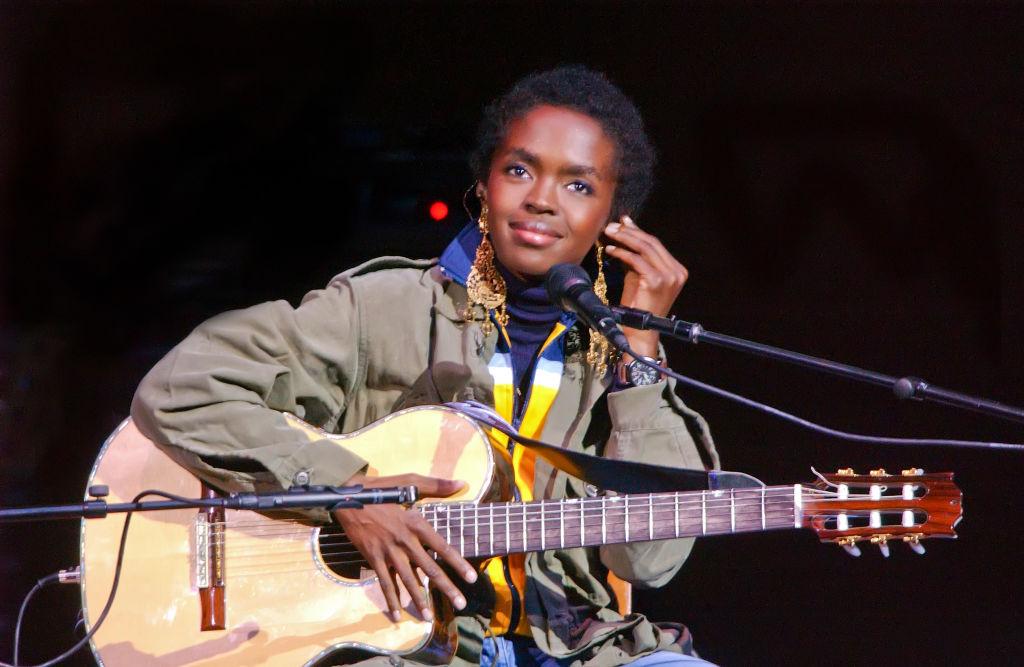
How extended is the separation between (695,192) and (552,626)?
1.59 metres

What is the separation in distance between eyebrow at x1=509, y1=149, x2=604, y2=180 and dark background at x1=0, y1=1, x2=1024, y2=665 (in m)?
0.54

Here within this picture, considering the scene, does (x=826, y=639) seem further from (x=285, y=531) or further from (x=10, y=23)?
(x=10, y=23)

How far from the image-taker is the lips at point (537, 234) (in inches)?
118

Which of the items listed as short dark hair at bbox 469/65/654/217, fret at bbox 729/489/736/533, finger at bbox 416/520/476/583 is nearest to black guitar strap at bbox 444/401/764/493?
fret at bbox 729/489/736/533

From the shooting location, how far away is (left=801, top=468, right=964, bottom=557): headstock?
7.85ft

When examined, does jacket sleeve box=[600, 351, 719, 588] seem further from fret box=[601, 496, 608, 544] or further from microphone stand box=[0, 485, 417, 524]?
microphone stand box=[0, 485, 417, 524]

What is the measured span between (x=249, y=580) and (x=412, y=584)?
1.38 ft

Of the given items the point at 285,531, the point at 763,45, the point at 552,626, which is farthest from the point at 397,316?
the point at 763,45

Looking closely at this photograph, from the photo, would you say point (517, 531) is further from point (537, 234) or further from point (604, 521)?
point (537, 234)

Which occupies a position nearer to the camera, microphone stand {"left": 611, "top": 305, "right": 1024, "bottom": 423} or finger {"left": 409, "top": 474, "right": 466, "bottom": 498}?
microphone stand {"left": 611, "top": 305, "right": 1024, "bottom": 423}

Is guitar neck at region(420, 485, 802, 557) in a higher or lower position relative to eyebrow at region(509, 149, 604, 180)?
lower

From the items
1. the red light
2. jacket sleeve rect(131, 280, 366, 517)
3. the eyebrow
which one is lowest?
jacket sleeve rect(131, 280, 366, 517)

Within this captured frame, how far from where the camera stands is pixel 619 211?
3.21m

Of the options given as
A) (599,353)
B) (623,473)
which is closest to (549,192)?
(599,353)
